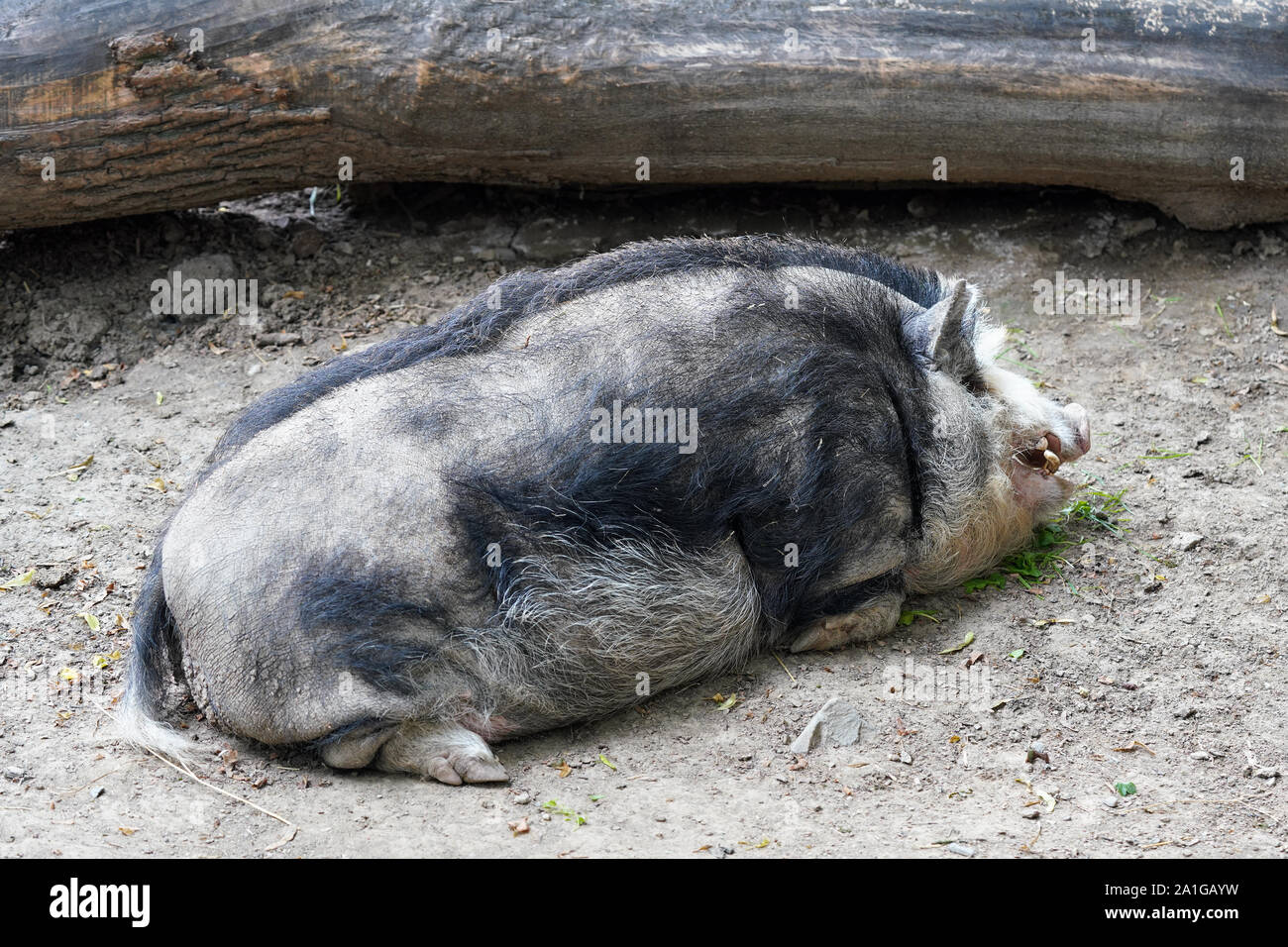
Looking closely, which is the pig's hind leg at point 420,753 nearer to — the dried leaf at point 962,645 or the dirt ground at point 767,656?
the dirt ground at point 767,656

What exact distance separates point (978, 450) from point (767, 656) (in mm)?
1140

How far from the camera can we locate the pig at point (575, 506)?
4.21m

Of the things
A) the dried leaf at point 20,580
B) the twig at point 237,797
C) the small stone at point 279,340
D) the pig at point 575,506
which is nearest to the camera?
the twig at point 237,797

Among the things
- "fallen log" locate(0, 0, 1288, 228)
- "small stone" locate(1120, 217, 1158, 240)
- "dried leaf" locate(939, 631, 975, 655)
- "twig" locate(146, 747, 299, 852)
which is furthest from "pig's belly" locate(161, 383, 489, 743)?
"small stone" locate(1120, 217, 1158, 240)

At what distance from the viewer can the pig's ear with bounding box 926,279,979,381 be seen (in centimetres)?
491

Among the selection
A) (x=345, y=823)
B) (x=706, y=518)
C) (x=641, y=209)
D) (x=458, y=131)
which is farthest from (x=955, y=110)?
(x=345, y=823)

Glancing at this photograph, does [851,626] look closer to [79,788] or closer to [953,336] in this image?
[953,336]

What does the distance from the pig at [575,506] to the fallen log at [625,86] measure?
1617 mm

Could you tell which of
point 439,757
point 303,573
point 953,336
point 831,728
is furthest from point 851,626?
point 303,573

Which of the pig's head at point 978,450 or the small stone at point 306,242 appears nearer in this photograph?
the pig's head at point 978,450

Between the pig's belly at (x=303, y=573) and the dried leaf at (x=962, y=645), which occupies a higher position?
the pig's belly at (x=303, y=573)

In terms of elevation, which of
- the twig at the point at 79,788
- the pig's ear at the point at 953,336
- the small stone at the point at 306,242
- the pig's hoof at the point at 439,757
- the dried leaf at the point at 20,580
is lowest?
the twig at the point at 79,788

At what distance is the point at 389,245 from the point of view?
24.3 ft

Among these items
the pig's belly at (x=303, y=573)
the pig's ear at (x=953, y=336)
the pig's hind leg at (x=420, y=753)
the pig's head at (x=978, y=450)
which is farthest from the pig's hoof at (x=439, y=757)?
the pig's ear at (x=953, y=336)
